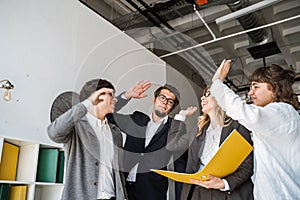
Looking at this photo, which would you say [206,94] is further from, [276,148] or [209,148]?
[276,148]

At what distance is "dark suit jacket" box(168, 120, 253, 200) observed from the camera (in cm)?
129

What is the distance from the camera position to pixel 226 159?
3.74 feet

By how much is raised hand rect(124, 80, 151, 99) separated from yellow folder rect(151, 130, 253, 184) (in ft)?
1.48

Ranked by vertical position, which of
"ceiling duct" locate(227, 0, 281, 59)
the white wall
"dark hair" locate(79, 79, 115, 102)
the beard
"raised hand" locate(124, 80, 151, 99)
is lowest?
the beard

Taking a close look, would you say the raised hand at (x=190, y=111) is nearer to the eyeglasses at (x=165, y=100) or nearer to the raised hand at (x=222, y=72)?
the eyeglasses at (x=165, y=100)

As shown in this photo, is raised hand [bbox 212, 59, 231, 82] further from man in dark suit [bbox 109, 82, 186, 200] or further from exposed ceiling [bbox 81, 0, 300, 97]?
exposed ceiling [bbox 81, 0, 300, 97]

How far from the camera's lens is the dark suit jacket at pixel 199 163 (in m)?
1.29

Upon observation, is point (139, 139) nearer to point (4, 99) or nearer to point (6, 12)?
point (4, 99)

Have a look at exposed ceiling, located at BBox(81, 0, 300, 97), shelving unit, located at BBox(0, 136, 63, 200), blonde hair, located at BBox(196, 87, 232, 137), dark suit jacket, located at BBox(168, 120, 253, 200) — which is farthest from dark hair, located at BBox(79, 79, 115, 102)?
exposed ceiling, located at BBox(81, 0, 300, 97)

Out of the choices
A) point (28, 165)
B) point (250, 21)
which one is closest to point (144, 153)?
point (28, 165)

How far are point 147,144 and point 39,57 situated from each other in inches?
57.1

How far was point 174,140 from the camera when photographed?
140cm

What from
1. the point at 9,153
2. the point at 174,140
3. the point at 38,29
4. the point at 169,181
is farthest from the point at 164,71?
the point at 38,29

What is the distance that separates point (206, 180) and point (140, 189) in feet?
1.64
